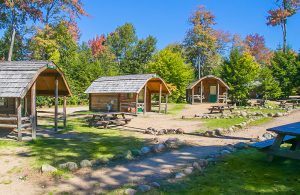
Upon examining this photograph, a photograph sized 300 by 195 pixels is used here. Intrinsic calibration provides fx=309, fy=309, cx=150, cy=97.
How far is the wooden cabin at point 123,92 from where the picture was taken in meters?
25.9

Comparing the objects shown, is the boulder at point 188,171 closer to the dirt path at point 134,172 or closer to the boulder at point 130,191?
the dirt path at point 134,172

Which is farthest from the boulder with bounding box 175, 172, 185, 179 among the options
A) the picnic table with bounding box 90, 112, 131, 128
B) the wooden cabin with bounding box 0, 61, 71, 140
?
the picnic table with bounding box 90, 112, 131, 128

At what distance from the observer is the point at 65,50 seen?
41.9 meters

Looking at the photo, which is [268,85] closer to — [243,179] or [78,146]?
[78,146]

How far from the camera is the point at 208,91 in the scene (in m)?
42.1

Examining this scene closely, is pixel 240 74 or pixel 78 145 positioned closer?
pixel 78 145

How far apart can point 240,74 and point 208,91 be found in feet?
21.5

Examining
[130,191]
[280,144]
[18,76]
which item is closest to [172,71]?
[18,76]

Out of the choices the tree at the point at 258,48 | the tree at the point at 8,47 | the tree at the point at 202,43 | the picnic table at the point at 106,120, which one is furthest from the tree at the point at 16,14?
the tree at the point at 258,48

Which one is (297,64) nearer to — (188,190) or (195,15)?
(195,15)

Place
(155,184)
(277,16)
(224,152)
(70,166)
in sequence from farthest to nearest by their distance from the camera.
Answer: (277,16)
(224,152)
(70,166)
(155,184)

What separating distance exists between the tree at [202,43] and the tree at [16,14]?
93.2 ft

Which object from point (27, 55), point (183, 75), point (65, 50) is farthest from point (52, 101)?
point (183, 75)

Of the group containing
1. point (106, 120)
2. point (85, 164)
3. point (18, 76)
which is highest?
point (18, 76)
